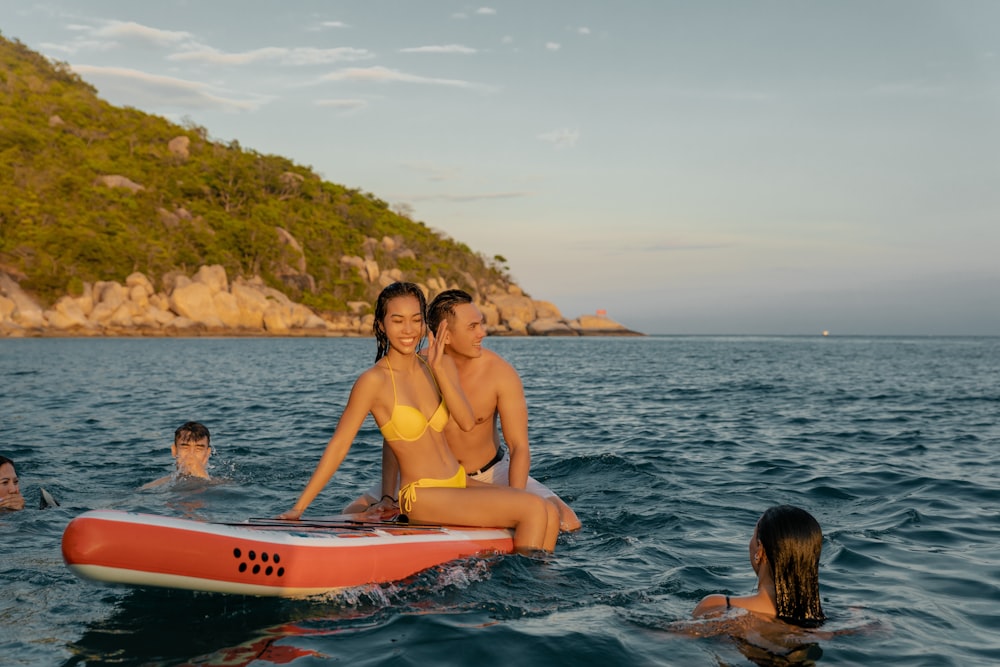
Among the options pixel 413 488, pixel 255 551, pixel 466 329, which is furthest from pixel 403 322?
pixel 255 551

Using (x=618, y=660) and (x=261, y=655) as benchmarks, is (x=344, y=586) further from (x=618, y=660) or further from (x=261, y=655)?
(x=618, y=660)

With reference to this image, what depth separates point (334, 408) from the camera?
57.5ft

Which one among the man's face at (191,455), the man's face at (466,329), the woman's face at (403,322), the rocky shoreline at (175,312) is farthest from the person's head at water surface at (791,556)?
the rocky shoreline at (175,312)

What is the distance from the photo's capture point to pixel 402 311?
516cm

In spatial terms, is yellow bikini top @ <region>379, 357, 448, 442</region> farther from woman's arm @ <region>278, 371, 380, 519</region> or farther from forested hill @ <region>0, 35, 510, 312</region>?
forested hill @ <region>0, 35, 510, 312</region>

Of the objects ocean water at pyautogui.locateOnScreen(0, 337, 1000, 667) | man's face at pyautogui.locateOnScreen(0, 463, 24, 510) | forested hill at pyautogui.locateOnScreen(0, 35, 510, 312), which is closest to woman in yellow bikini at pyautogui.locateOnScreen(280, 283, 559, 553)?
ocean water at pyautogui.locateOnScreen(0, 337, 1000, 667)

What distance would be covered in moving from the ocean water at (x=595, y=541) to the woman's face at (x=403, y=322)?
61.9 inches

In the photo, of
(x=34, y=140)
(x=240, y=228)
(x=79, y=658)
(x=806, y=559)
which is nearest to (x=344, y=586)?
(x=79, y=658)

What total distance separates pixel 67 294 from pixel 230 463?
63.3 meters

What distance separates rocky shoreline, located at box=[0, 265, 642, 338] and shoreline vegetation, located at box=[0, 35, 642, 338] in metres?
0.13

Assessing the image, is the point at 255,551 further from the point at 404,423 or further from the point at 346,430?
the point at 404,423

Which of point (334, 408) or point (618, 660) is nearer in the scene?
point (618, 660)

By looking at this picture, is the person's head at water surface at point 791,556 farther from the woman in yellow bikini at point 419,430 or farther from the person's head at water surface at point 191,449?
the person's head at water surface at point 191,449

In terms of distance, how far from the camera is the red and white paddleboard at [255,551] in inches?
161
